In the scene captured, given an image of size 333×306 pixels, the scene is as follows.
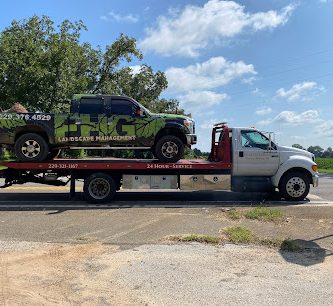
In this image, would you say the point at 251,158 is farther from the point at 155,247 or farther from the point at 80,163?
the point at 155,247

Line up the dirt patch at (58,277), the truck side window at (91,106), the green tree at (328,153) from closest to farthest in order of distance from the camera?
Answer: the dirt patch at (58,277), the truck side window at (91,106), the green tree at (328,153)

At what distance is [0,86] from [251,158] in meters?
22.8

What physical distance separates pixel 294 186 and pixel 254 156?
1.40 m

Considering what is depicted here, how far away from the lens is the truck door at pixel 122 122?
1158cm

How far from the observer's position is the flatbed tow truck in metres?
11.6

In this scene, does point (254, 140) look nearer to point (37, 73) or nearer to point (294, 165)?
point (294, 165)

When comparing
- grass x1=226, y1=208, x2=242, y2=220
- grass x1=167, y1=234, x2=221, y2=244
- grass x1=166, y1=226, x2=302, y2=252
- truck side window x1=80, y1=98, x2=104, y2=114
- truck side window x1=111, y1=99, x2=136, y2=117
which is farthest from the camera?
truck side window x1=111, y1=99, x2=136, y2=117

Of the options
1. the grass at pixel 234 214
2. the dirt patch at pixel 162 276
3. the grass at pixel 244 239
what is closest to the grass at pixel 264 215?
the grass at pixel 234 214

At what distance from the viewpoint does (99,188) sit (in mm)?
11570

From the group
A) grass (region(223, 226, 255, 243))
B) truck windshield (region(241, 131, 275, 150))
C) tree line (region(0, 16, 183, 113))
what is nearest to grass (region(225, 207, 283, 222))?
grass (region(223, 226, 255, 243))

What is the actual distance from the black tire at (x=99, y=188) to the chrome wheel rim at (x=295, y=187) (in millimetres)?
4849

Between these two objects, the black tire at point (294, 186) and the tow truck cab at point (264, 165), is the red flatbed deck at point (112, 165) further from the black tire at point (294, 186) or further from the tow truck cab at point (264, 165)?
the black tire at point (294, 186)

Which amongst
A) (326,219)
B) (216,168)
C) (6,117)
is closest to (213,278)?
(326,219)

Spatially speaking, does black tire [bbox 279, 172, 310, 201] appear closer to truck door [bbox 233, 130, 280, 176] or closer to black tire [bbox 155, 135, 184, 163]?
truck door [bbox 233, 130, 280, 176]
